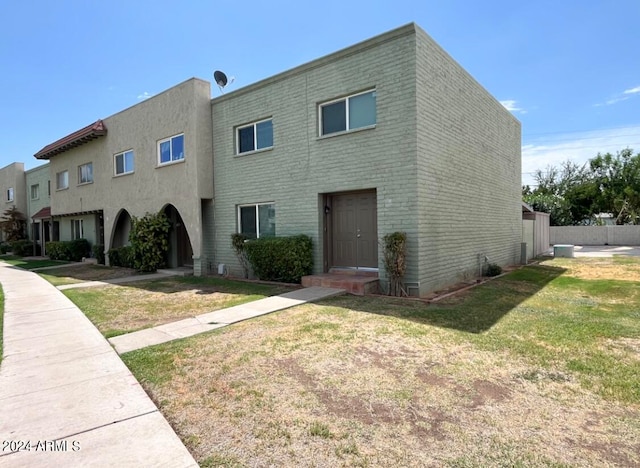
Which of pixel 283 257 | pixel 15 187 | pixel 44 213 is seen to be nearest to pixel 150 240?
pixel 283 257

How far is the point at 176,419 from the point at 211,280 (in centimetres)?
946

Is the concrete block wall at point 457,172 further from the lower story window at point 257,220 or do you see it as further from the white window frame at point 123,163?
the white window frame at point 123,163

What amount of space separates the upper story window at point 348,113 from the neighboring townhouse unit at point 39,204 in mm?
23277

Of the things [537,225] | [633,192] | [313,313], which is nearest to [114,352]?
[313,313]

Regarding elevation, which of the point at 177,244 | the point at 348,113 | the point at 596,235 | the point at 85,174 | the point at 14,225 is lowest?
the point at 596,235

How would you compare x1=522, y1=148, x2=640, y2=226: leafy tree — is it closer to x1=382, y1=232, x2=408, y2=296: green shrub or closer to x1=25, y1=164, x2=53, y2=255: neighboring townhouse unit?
x1=382, y1=232, x2=408, y2=296: green shrub

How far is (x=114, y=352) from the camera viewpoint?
528 centimetres

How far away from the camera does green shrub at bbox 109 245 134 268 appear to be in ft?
53.5

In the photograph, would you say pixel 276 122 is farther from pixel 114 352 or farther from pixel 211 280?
pixel 114 352

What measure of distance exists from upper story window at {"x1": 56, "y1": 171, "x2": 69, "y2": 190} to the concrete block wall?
2182cm

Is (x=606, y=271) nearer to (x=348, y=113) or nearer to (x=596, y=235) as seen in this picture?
(x=348, y=113)

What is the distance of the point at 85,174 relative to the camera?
818 inches

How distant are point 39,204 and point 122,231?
14.8 metres

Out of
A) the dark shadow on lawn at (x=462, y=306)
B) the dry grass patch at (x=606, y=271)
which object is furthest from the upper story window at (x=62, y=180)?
the dry grass patch at (x=606, y=271)
